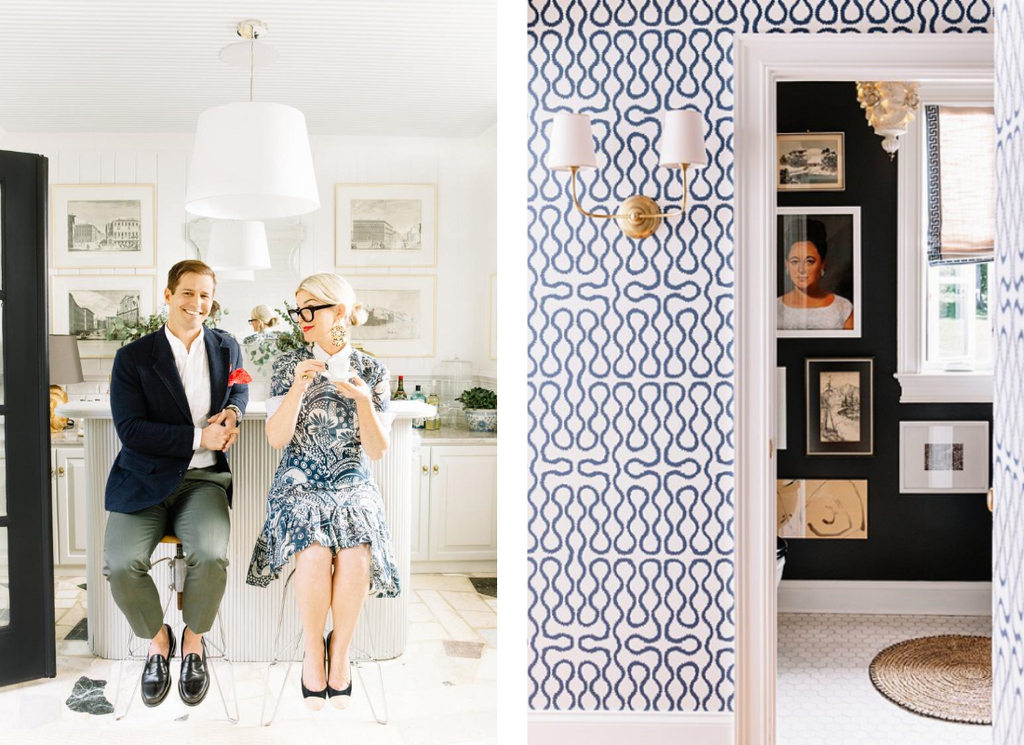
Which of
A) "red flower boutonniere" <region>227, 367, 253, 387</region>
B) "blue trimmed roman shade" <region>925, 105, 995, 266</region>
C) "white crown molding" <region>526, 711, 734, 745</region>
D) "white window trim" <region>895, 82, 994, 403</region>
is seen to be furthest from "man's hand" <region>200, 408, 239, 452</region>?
"blue trimmed roman shade" <region>925, 105, 995, 266</region>

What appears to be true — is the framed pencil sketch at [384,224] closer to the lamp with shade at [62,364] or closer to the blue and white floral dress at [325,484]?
the lamp with shade at [62,364]

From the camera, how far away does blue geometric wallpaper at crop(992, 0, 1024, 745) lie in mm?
428

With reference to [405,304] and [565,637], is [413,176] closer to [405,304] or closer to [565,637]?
[405,304]

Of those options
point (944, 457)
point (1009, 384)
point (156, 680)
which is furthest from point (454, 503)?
point (1009, 384)

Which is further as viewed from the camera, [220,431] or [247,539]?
[247,539]

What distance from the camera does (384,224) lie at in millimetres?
5473

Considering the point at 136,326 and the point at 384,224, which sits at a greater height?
the point at 384,224

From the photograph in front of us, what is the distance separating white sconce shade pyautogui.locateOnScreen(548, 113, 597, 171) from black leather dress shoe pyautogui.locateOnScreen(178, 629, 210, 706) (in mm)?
2098

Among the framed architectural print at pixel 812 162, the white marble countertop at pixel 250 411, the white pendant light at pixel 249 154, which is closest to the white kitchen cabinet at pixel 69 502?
the white marble countertop at pixel 250 411

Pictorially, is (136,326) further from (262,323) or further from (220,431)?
(220,431)

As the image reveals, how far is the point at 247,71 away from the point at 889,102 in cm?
319

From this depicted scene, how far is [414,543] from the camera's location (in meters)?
5.05

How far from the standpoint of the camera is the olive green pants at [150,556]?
2861 millimetres

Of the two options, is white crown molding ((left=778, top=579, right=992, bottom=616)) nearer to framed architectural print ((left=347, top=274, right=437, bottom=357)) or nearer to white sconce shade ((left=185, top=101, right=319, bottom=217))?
framed architectural print ((left=347, top=274, right=437, bottom=357))
